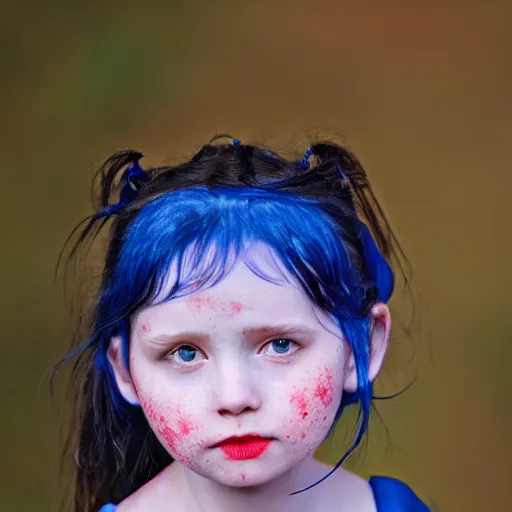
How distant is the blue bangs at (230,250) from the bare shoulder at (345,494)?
190 millimetres

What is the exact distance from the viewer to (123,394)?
58.3 inches

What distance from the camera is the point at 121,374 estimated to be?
58.2 inches

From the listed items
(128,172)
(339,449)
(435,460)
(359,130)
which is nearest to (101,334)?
(128,172)

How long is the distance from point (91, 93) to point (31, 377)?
76 centimetres

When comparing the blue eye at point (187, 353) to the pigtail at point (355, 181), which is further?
the pigtail at point (355, 181)

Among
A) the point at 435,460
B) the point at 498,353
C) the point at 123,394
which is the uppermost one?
the point at 123,394

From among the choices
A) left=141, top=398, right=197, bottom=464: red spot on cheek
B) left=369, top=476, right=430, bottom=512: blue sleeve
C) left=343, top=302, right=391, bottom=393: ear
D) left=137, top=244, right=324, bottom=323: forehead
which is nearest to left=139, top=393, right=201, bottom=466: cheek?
left=141, top=398, right=197, bottom=464: red spot on cheek

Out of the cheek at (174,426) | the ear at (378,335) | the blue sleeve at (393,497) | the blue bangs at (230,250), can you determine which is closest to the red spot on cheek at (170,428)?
the cheek at (174,426)

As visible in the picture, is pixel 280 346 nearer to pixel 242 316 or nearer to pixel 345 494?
pixel 242 316

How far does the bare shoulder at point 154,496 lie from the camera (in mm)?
1539

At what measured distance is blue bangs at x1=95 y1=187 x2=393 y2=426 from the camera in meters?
1.33

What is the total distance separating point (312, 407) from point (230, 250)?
0.22 meters

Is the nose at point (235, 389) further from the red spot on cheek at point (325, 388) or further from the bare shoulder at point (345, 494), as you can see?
the bare shoulder at point (345, 494)

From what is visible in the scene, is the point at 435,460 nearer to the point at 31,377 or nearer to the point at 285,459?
the point at 31,377
